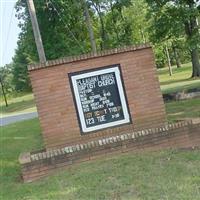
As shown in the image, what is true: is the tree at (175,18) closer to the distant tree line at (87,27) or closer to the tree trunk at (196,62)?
the distant tree line at (87,27)

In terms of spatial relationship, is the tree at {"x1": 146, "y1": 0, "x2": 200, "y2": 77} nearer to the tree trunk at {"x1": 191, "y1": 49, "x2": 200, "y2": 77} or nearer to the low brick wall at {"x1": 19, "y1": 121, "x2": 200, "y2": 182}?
the tree trunk at {"x1": 191, "y1": 49, "x2": 200, "y2": 77}

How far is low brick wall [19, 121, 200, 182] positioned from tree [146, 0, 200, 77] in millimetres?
13966

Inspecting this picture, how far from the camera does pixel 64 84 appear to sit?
8.47 meters

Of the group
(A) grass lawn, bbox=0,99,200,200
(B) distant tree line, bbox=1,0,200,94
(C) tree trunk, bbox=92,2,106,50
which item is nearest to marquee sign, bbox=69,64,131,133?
(A) grass lawn, bbox=0,99,200,200

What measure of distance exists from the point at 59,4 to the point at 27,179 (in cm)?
3426

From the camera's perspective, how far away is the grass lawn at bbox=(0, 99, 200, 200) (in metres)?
5.94

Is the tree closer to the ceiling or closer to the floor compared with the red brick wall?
closer to the ceiling

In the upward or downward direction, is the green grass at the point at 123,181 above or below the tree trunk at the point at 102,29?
below

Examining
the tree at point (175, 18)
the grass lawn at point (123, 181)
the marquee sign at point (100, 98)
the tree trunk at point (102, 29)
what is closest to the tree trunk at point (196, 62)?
the tree at point (175, 18)

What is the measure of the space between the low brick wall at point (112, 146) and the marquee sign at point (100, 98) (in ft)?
1.51

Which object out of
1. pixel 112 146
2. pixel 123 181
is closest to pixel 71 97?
pixel 112 146

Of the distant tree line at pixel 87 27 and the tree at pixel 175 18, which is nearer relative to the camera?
the tree at pixel 175 18

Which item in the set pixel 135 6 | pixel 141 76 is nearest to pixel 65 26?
pixel 135 6

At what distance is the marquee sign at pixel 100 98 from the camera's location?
28.0 feet
